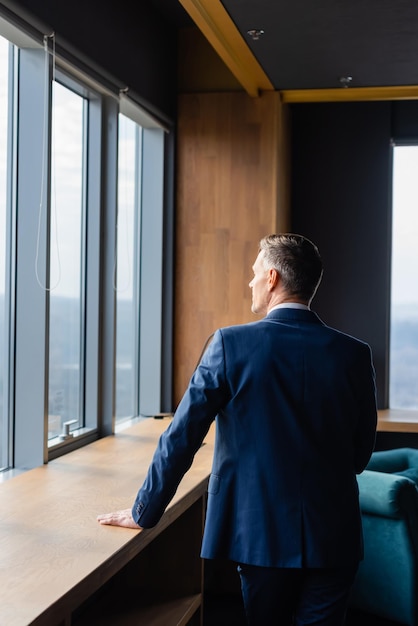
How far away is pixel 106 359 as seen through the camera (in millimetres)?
3988

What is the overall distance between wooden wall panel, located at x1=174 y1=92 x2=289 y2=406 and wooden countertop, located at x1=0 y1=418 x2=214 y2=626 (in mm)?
1294

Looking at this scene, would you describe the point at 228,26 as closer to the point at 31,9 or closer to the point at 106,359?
the point at 31,9

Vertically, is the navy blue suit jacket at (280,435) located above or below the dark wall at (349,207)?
below

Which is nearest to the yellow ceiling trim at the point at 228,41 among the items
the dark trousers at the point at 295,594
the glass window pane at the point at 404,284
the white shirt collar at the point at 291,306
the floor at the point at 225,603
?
the glass window pane at the point at 404,284

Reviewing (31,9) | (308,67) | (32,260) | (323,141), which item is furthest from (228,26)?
(323,141)

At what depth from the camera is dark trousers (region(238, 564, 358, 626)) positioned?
2088 mm

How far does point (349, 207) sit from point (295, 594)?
153 inches

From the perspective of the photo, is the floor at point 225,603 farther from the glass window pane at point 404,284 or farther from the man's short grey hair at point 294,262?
the man's short grey hair at point 294,262

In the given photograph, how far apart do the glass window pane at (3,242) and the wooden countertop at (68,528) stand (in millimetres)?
218

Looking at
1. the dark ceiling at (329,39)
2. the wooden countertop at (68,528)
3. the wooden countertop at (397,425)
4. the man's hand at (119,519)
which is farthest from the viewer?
the wooden countertop at (397,425)

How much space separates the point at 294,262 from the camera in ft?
6.87

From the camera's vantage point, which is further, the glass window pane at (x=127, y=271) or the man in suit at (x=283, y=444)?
the glass window pane at (x=127, y=271)

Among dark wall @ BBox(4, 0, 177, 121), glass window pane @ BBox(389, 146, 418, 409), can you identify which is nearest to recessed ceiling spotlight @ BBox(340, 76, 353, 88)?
dark wall @ BBox(4, 0, 177, 121)

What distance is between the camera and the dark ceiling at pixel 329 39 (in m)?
3.48
